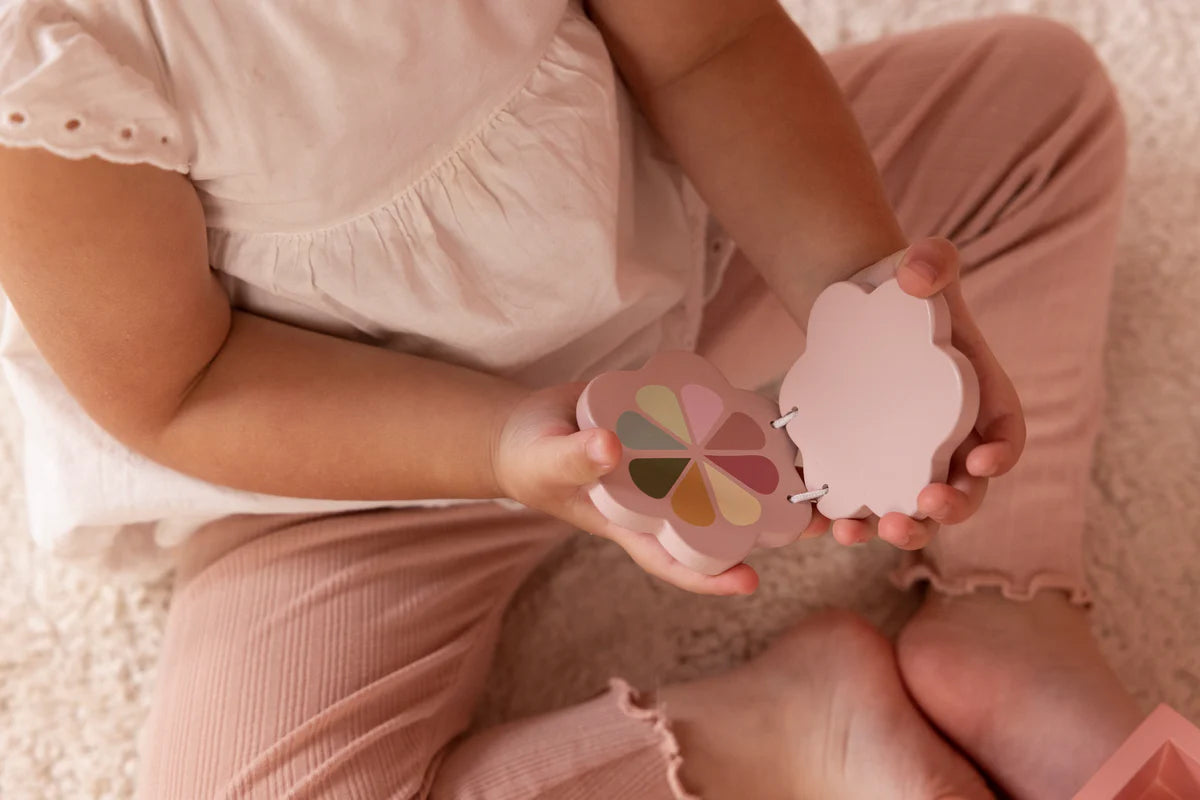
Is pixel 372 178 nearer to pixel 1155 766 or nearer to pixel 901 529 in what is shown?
pixel 901 529

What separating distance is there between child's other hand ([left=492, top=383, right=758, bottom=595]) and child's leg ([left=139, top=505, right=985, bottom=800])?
0.15 m

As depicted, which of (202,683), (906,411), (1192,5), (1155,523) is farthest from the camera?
(1192,5)

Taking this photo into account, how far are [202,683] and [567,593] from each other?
0.25m

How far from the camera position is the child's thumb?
40 centimetres

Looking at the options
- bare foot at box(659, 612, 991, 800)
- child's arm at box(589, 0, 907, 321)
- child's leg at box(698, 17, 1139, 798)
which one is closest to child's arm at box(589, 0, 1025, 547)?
child's arm at box(589, 0, 907, 321)

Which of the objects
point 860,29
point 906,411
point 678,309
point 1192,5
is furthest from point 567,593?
point 1192,5

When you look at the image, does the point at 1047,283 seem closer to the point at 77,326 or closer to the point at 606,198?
the point at 606,198

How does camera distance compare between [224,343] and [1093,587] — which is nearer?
[224,343]

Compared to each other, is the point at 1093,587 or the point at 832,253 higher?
the point at 832,253

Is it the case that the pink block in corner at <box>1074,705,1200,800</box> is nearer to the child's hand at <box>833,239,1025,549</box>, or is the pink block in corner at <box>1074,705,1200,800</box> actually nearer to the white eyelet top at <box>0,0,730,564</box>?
the child's hand at <box>833,239,1025,549</box>

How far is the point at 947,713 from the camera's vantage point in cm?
61

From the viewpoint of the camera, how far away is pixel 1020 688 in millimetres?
592

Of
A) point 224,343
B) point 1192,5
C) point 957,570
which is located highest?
point 1192,5

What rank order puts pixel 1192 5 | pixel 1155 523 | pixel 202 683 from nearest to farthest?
pixel 202 683 → pixel 1155 523 → pixel 1192 5
